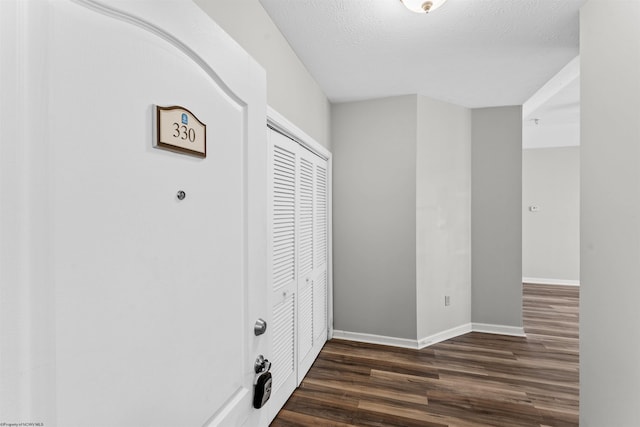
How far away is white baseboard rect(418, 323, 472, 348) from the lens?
2.86 meters

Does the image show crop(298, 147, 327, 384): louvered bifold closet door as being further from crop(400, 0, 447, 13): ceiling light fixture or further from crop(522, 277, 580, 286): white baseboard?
crop(522, 277, 580, 286): white baseboard

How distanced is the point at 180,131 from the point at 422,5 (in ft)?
4.85

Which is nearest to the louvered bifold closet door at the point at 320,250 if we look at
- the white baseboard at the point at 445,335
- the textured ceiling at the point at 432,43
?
the textured ceiling at the point at 432,43

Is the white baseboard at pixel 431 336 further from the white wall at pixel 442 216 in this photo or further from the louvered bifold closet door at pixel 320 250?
the louvered bifold closet door at pixel 320 250

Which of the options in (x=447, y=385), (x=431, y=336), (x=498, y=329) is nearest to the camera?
(x=447, y=385)

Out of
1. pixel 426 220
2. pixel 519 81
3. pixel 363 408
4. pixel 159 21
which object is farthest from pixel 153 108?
pixel 519 81

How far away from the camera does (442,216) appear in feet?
10.1

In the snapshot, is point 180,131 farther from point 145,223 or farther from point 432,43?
point 432,43

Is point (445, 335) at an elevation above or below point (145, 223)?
below

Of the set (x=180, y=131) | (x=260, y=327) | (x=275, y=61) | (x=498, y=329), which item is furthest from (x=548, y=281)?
(x=180, y=131)

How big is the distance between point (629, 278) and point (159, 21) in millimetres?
1843

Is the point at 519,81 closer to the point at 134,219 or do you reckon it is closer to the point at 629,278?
the point at 629,278

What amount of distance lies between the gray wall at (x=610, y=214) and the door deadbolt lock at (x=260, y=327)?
1.46 meters

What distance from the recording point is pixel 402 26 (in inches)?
70.4
